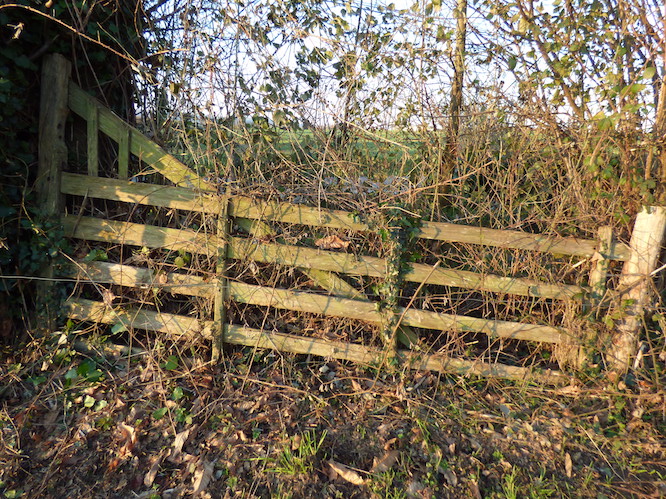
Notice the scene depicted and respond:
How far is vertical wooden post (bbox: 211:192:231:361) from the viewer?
3.55m

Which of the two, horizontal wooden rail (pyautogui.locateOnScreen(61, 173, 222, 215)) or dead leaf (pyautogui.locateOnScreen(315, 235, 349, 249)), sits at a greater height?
horizontal wooden rail (pyautogui.locateOnScreen(61, 173, 222, 215))

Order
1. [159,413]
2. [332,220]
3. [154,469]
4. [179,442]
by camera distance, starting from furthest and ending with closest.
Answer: [332,220] → [159,413] → [179,442] → [154,469]

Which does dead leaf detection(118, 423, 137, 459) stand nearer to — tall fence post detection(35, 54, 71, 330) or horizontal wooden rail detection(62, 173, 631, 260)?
tall fence post detection(35, 54, 71, 330)

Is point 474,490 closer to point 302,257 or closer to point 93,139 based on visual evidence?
point 302,257

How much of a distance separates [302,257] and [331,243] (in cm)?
28

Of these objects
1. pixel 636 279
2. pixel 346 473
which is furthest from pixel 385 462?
pixel 636 279

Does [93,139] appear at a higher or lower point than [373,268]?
higher

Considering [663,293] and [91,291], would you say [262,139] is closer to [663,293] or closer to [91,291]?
[91,291]

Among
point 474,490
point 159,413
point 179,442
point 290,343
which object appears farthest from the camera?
point 290,343

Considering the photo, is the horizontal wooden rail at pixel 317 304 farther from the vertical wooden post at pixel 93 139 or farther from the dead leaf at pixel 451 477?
the dead leaf at pixel 451 477

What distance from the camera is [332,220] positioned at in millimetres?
3537

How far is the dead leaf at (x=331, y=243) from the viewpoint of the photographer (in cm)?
371

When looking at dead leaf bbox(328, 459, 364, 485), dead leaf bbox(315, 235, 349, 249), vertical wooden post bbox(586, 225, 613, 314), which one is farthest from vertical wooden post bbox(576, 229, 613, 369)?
dead leaf bbox(328, 459, 364, 485)

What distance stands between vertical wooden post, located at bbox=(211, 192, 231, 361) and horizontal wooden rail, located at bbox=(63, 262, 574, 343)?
0.22 ft
